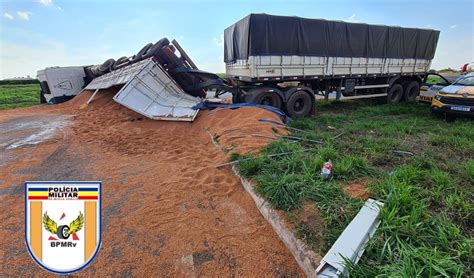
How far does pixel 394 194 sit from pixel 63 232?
297 cm

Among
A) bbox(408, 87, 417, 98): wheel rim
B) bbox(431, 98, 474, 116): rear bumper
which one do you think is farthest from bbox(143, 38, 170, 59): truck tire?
bbox(408, 87, 417, 98): wheel rim

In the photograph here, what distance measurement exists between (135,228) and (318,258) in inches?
75.0

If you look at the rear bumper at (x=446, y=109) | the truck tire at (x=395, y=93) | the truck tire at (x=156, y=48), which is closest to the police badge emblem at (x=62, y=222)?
the truck tire at (x=156, y=48)

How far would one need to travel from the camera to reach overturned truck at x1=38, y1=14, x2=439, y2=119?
23.1 feet

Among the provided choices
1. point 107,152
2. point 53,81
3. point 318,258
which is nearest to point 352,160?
point 318,258

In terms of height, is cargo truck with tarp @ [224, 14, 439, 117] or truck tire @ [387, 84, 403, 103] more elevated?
cargo truck with tarp @ [224, 14, 439, 117]

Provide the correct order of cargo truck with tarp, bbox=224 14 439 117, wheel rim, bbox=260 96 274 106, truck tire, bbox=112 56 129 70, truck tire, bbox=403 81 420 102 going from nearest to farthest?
cargo truck with tarp, bbox=224 14 439 117 → wheel rim, bbox=260 96 274 106 → truck tire, bbox=112 56 129 70 → truck tire, bbox=403 81 420 102

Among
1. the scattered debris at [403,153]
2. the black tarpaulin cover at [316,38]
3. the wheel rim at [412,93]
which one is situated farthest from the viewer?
the wheel rim at [412,93]

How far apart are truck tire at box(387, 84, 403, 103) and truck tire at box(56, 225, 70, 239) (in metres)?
11.8

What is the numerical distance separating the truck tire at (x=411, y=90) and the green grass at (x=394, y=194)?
21.6 feet

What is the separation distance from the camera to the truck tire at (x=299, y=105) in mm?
7934

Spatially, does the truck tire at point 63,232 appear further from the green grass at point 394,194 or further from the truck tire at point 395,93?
the truck tire at point 395,93

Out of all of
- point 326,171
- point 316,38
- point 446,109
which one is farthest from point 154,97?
point 446,109

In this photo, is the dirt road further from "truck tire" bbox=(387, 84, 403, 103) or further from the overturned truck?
"truck tire" bbox=(387, 84, 403, 103)
